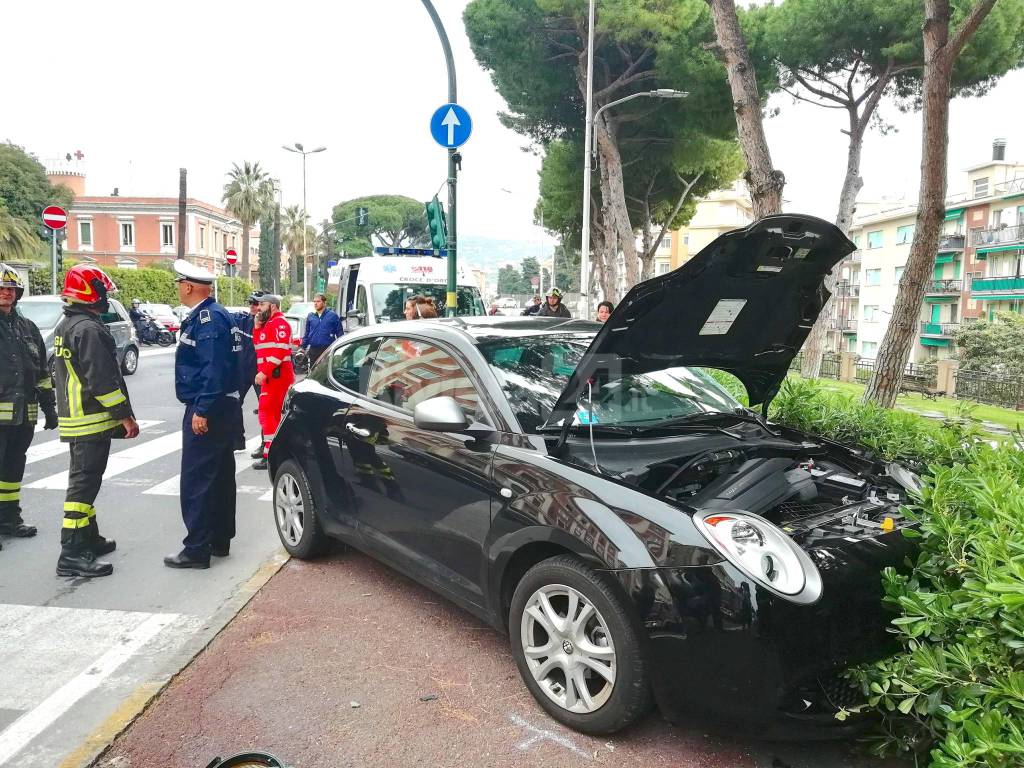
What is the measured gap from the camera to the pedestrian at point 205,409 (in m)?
4.64

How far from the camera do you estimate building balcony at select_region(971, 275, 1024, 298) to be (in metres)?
45.4

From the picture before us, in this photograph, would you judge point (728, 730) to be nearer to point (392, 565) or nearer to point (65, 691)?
point (392, 565)

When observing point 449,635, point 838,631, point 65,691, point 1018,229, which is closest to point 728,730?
point 838,631

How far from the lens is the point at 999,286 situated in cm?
4712

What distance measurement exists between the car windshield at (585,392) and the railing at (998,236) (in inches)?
1991

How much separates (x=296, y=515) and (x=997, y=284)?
52.8 m

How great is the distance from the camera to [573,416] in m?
3.29

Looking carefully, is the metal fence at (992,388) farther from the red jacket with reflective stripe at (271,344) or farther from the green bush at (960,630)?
the green bush at (960,630)

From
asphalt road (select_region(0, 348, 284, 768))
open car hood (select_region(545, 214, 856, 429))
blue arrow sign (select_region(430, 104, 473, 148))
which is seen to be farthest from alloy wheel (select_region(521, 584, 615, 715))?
blue arrow sign (select_region(430, 104, 473, 148))

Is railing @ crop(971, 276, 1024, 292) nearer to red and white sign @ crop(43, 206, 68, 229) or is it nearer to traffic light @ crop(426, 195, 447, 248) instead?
traffic light @ crop(426, 195, 447, 248)

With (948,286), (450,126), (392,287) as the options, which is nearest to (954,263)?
(948,286)

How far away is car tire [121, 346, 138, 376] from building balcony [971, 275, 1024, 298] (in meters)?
47.4

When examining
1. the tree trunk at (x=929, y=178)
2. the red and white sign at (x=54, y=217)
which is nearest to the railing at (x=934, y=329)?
the tree trunk at (x=929, y=178)

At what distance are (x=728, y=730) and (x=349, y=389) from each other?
9.21ft
